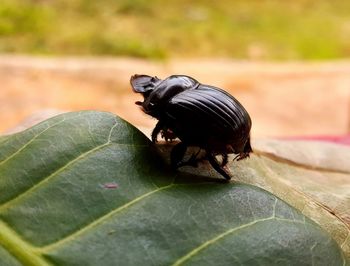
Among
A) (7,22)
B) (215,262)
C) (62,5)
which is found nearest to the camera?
(215,262)

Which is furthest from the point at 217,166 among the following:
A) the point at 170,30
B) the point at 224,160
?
the point at 170,30

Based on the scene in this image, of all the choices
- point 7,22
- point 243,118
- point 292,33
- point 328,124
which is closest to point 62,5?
point 7,22

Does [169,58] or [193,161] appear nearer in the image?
[193,161]

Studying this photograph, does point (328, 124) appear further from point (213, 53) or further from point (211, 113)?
point (211, 113)

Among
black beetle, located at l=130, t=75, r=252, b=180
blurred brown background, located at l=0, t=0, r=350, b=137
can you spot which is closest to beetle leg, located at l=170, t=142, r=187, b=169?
black beetle, located at l=130, t=75, r=252, b=180

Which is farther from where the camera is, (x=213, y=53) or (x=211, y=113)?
(x=213, y=53)

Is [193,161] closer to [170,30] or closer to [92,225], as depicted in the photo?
[92,225]
